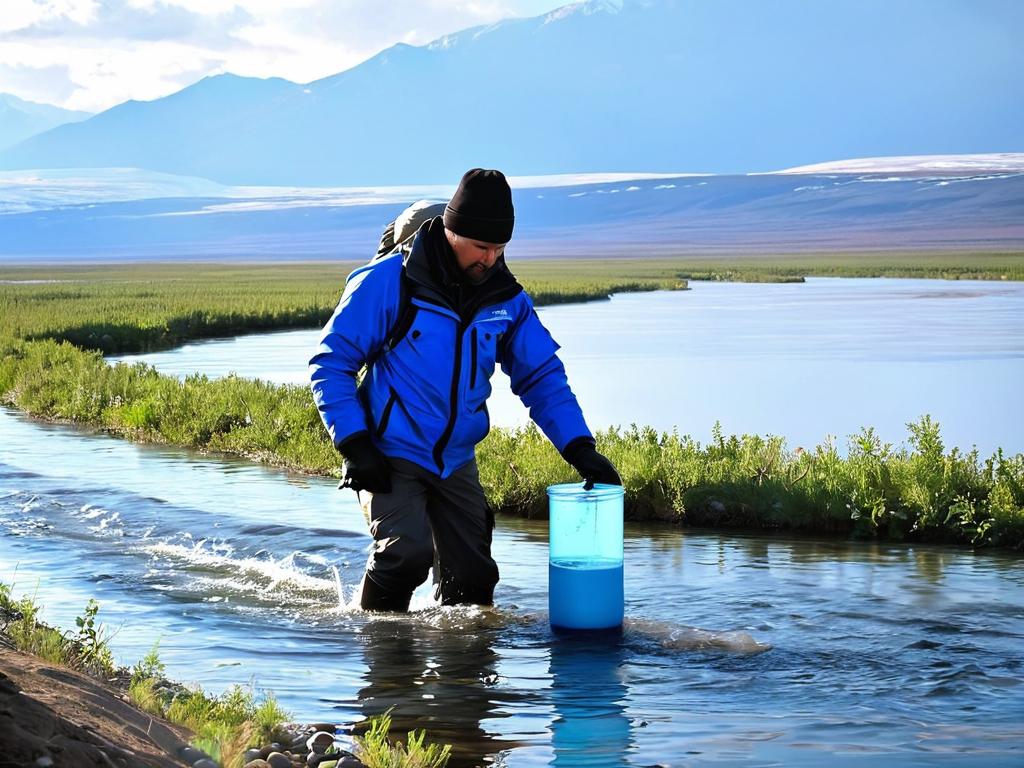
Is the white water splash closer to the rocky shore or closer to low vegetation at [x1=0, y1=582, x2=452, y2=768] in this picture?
low vegetation at [x1=0, y1=582, x2=452, y2=768]

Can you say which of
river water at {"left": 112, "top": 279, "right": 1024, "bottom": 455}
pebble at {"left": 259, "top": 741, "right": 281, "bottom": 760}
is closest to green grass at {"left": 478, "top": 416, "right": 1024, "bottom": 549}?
river water at {"left": 112, "top": 279, "right": 1024, "bottom": 455}

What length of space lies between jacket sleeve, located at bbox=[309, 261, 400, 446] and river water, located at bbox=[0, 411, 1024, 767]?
3.89 ft

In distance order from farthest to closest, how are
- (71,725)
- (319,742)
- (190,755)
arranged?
1. (319,742)
2. (190,755)
3. (71,725)

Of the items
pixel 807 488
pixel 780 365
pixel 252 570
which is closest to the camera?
pixel 252 570

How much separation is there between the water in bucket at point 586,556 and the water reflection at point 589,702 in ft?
0.40

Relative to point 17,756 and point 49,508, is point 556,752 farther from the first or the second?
point 49,508

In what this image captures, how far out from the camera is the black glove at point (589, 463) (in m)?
6.79

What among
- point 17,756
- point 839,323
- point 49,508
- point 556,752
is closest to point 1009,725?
point 556,752

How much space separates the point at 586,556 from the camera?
6.96 m

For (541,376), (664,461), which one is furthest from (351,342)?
(664,461)

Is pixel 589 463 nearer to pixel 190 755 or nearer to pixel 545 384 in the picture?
pixel 545 384

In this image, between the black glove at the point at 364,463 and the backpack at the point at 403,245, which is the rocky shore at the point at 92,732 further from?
the backpack at the point at 403,245

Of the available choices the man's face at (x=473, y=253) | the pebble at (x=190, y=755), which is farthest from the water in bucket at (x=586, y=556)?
the pebble at (x=190, y=755)

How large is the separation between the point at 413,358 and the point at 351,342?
28 centimetres
